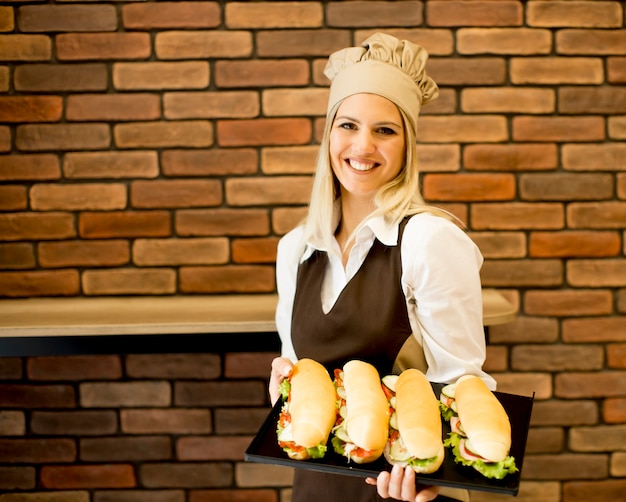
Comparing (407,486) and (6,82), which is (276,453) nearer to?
(407,486)

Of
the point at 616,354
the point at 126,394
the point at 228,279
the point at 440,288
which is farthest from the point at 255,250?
the point at 616,354

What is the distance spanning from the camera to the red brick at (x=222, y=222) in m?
1.82

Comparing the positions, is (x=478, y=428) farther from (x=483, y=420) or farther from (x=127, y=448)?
(x=127, y=448)

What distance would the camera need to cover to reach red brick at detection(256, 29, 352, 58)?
1.75 metres

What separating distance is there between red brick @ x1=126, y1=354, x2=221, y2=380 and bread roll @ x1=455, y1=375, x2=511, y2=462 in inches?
39.9

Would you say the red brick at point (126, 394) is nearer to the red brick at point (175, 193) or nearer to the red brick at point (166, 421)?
the red brick at point (166, 421)

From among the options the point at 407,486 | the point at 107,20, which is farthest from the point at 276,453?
the point at 107,20

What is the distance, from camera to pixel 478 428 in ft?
3.23

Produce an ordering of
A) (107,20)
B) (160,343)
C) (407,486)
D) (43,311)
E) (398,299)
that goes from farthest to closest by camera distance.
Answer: (107,20) < (43,311) < (160,343) < (398,299) < (407,486)

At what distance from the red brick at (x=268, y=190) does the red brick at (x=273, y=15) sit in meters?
0.51

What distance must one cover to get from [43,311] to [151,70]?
2.82 feet

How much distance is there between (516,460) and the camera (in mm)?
963

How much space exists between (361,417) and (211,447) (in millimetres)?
1082

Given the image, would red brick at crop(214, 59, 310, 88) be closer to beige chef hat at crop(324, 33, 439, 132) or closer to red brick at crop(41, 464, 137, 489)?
beige chef hat at crop(324, 33, 439, 132)
